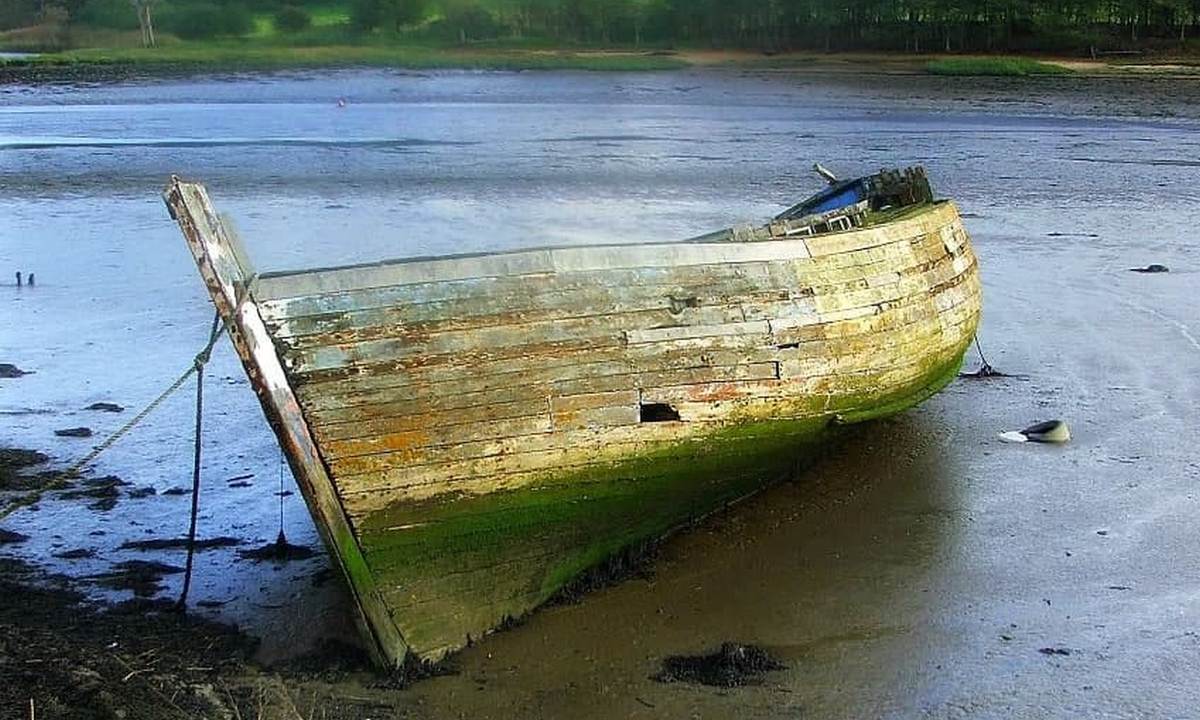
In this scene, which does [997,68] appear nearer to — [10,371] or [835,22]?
[835,22]

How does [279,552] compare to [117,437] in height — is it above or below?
below

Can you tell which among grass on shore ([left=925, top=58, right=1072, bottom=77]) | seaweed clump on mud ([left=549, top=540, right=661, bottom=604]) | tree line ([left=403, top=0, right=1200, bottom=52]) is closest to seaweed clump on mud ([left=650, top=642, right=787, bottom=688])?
seaweed clump on mud ([left=549, top=540, right=661, bottom=604])

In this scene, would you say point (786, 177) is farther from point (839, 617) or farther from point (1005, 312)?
point (839, 617)

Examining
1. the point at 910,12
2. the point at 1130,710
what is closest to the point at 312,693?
the point at 1130,710

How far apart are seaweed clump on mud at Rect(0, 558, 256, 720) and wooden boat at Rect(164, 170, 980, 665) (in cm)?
63

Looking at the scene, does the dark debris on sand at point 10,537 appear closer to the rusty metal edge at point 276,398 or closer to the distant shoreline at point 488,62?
the rusty metal edge at point 276,398

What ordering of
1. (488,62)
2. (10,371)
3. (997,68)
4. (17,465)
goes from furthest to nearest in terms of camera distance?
(488,62) < (997,68) < (10,371) < (17,465)

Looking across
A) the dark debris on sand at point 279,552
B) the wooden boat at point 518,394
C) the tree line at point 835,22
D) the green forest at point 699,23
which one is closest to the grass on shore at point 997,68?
the green forest at point 699,23

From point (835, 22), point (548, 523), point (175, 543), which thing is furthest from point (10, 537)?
point (835, 22)

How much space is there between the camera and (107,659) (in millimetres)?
5234

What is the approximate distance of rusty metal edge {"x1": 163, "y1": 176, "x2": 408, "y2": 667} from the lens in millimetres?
4984

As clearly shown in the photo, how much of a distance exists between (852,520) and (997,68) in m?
38.2

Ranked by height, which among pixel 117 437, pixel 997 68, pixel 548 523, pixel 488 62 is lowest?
pixel 997 68

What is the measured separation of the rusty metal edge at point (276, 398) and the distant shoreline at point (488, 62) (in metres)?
39.4
